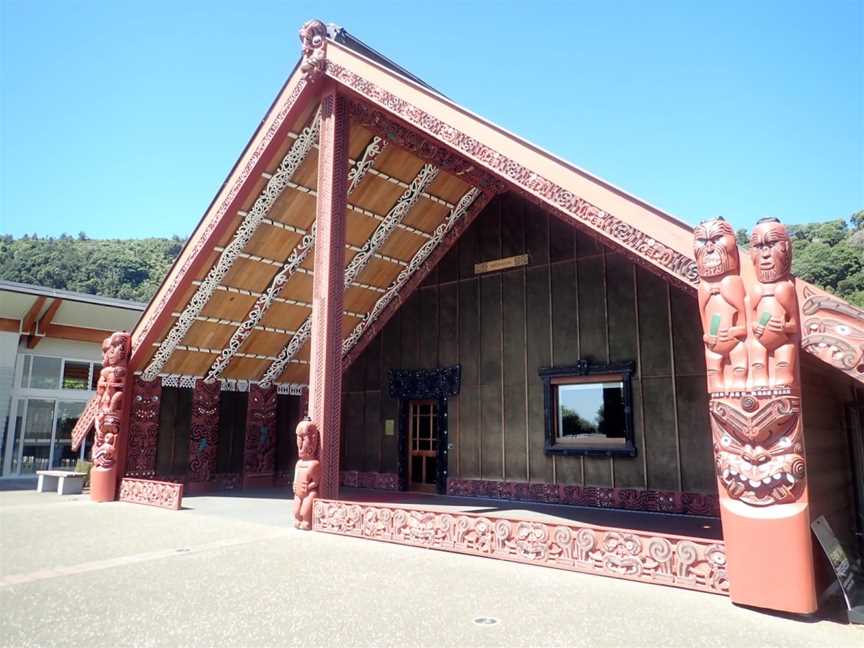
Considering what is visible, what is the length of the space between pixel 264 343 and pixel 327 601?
9816mm

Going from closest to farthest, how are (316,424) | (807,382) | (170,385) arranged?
(807,382), (316,424), (170,385)

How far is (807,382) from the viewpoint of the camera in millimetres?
5707

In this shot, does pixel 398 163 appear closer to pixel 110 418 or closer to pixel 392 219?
pixel 392 219

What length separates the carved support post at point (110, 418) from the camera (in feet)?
39.0

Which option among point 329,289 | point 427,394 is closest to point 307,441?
point 329,289

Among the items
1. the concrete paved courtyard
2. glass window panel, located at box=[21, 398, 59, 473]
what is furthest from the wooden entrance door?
glass window panel, located at box=[21, 398, 59, 473]

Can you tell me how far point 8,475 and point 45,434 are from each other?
141 cm

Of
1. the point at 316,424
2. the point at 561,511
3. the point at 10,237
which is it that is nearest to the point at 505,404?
the point at 561,511

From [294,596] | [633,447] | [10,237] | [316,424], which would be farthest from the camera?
[10,237]

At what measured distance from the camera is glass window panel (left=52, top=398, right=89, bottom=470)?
17609mm

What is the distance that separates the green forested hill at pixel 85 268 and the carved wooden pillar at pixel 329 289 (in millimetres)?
38298

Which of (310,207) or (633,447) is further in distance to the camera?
(310,207)

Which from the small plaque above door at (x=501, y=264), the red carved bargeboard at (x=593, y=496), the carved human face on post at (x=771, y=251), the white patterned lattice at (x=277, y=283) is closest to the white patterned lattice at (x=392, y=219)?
the white patterned lattice at (x=277, y=283)

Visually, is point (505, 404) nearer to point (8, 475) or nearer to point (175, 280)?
point (175, 280)
